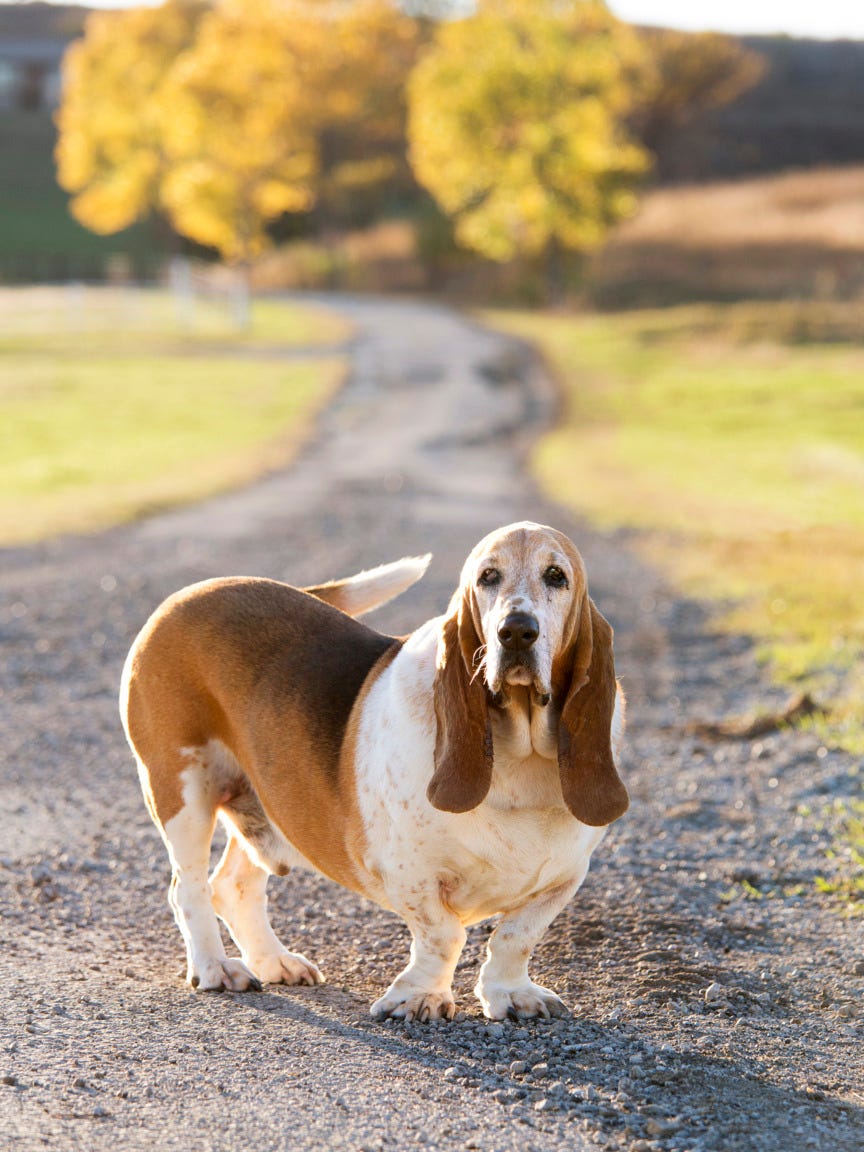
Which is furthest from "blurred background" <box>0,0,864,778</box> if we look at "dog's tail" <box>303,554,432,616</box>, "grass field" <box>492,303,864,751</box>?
"dog's tail" <box>303,554,432,616</box>

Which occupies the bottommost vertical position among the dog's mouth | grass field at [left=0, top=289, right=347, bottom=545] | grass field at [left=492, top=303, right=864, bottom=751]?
grass field at [left=0, top=289, right=347, bottom=545]

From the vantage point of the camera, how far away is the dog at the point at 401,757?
3.99 meters

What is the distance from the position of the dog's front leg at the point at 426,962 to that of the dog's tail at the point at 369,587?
1281 millimetres

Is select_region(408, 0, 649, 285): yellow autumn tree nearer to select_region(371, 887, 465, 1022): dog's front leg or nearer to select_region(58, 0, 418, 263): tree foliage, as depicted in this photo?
select_region(58, 0, 418, 263): tree foliage

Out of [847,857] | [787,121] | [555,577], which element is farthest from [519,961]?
[787,121]

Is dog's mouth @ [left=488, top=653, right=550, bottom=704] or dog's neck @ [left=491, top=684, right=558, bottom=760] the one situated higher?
dog's mouth @ [left=488, top=653, right=550, bottom=704]

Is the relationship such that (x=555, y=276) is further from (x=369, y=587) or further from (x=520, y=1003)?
(x=520, y=1003)

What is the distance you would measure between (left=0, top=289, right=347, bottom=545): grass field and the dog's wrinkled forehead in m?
11.1

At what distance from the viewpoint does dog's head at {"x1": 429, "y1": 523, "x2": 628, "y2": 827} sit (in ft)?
12.7

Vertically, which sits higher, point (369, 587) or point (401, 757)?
point (369, 587)

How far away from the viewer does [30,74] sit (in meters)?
91.9

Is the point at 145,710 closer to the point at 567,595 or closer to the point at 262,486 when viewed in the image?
the point at 567,595

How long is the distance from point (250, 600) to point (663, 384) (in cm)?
2525

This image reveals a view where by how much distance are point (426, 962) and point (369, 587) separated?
1.46 m
